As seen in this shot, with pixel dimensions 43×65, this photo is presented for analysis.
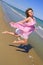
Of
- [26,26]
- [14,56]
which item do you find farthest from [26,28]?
[14,56]

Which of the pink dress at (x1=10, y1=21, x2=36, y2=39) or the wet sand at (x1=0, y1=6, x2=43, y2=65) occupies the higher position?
the pink dress at (x1=10, y1=21, x2=36, y2=39)

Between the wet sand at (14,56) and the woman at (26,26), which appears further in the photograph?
the woman at (26,26)

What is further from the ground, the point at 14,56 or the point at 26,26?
the point at 26,26

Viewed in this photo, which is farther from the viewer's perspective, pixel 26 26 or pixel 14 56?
pixel 26 26

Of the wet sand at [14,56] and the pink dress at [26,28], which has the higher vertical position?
the pink dress at [26,28]

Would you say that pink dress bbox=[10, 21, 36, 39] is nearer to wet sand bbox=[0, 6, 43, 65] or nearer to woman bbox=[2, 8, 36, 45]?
woman bbox=[2, 8, 36, 45]

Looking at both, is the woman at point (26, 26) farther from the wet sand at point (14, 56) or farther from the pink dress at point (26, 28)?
the wet sand at point (14, 56)

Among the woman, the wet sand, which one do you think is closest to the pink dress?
the woman

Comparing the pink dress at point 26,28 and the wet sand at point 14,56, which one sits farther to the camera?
the pink dress at point 26,28

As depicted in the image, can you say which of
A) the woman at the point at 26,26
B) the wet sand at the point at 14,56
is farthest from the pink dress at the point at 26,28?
the wet sand at the point at 14,56

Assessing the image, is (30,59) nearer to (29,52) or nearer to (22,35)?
(29,52)

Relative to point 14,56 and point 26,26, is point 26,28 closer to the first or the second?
point 26,26

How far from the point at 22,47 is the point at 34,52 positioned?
202mm

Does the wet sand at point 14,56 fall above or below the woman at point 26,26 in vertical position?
below
